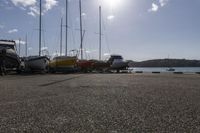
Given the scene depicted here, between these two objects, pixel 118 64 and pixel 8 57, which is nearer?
pixel 8 57

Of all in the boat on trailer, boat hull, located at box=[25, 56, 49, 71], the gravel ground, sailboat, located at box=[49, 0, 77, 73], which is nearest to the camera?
the gravel ground

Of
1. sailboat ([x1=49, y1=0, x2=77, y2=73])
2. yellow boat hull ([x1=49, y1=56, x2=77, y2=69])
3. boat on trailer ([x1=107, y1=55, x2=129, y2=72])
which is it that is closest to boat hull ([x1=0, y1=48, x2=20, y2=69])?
sailboat ([x1=49, y1=0, x2=77, y2=73])

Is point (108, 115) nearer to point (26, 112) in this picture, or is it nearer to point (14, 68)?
point (26, 112)

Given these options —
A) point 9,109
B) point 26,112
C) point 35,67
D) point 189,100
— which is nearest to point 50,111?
point 26,112

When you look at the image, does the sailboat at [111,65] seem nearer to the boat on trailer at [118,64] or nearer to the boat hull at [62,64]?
the boat on trailer at [118,64]

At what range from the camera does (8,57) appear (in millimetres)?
31156

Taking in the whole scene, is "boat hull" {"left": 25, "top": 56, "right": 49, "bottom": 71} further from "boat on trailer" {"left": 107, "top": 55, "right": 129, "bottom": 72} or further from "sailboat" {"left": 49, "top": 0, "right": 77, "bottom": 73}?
"boat on trailer" {"left": 107, "top": 55, "right": 129, "bottom": 72}

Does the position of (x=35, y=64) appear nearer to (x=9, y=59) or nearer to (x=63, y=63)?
(x=63, y=63)

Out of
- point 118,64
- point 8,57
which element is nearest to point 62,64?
point 8,57

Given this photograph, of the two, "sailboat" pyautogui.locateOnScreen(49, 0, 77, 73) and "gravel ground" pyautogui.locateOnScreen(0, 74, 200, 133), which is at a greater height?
"sailboat" pyautogui.locateOnScreen(49, 0, 77, 73)

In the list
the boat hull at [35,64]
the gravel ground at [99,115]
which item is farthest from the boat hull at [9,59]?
the gravel ground at [99,115]

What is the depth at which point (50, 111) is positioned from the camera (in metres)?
8.70

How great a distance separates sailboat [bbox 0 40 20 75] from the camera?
30120 millimetres

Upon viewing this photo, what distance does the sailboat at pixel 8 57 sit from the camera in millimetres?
30120
